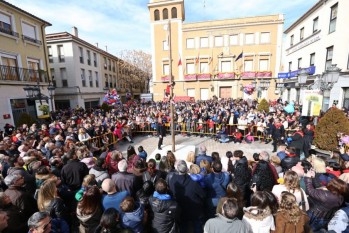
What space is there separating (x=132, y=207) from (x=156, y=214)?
0.48m

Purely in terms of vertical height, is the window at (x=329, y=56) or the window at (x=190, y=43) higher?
the window at (x=190, y=43)

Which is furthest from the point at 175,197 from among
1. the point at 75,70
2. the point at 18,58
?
the point at 75,70

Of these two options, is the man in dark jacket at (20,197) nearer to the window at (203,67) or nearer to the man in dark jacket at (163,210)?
the man in dark jacket at (163,210)

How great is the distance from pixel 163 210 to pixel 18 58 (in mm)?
18272

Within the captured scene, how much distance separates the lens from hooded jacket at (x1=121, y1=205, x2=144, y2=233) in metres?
2.58

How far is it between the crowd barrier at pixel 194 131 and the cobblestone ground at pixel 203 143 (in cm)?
41

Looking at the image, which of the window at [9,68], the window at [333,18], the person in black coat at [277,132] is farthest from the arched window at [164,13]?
the person in black coat at [277,132]

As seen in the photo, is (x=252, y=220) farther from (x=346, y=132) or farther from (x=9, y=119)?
(x=9, y=119)

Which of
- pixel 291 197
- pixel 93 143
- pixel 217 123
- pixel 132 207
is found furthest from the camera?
pixel 217 123

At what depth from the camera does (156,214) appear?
9.46 ft

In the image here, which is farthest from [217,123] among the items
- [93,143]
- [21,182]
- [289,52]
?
[289,52]

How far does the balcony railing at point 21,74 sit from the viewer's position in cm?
1339

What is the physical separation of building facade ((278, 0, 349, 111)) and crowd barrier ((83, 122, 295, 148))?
4.12m

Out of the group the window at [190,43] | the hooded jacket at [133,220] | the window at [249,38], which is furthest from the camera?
the window at [190,43]
